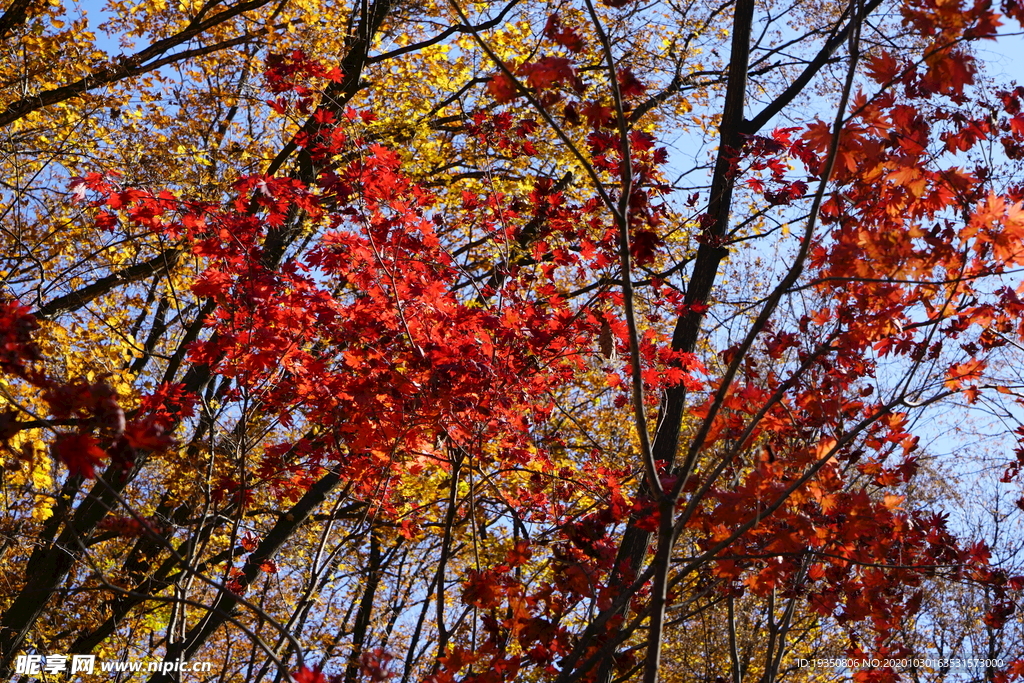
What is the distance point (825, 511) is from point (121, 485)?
6.55 meters

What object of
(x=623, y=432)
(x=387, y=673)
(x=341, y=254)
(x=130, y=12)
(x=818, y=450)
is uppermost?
(x=130, y=12)

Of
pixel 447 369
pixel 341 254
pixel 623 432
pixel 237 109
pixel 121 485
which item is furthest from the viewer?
pixel 237 109

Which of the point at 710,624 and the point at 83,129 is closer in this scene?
the point at 83,129

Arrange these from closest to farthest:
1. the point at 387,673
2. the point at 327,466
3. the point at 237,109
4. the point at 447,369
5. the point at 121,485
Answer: the point at 387,673
the point at 447,369
the point at 327,466
the point at 121,485
the point at 237,109

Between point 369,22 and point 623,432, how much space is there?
6277 mm

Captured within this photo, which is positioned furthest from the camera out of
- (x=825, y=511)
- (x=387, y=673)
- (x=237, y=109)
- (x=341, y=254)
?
(x=237, y=109)

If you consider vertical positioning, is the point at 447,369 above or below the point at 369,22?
below

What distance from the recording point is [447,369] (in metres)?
4.14

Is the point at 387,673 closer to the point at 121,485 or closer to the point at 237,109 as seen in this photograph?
the point at 121,485

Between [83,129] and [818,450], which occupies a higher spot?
[83,129]

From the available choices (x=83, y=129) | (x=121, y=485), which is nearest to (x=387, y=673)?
(x=121, y=485)

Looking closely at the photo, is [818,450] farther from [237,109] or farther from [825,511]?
[237,109]

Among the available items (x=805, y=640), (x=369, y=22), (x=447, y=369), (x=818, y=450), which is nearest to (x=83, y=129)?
(x=369, y=22)

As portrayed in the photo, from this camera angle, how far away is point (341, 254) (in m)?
5.11
